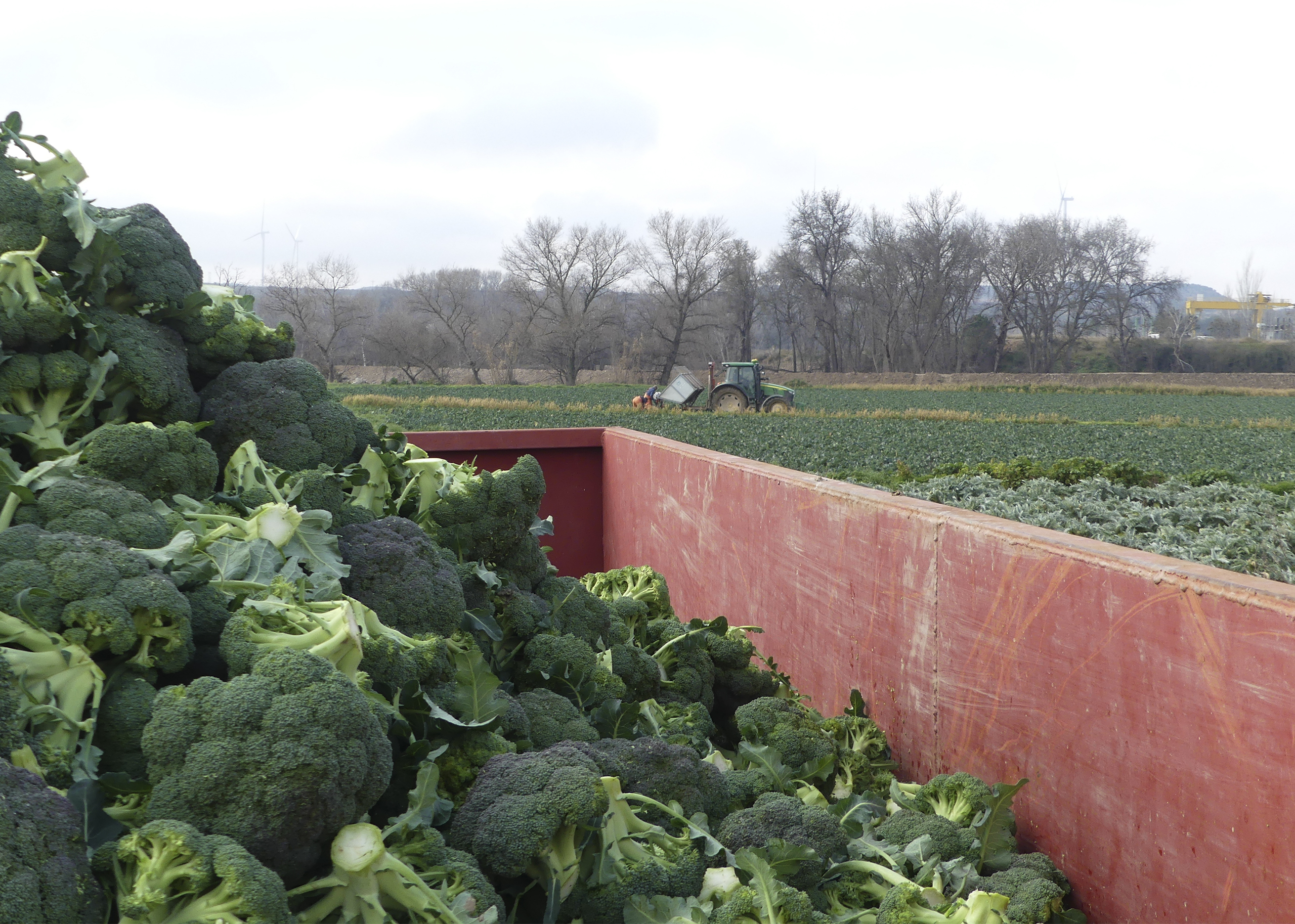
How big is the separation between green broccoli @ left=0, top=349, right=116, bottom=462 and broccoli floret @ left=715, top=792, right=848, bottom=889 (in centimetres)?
222

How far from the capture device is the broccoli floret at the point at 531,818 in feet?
6.27

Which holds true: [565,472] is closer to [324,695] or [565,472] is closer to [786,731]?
[786,731]

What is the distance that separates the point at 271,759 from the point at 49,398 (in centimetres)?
181

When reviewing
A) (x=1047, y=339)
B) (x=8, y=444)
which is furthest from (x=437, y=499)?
(x=1047, y=339)

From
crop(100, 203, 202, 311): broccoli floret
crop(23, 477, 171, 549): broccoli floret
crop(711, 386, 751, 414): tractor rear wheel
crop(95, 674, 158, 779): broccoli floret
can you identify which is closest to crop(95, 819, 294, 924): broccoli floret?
crop(95, 674, 158, 779): broccoli floret

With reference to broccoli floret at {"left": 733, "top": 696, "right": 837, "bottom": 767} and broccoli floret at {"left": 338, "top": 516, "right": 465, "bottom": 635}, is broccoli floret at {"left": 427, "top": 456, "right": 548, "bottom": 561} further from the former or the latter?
broccoli floret at {"left": 733, "top": 696, "right": 837, "bottom": 767}

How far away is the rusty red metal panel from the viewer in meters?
6.59

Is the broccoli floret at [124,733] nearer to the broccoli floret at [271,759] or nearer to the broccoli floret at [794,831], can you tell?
the broccoli floret at [271,759]

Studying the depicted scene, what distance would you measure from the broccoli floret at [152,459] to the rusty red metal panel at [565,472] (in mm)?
3823

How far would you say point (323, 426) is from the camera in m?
3.34

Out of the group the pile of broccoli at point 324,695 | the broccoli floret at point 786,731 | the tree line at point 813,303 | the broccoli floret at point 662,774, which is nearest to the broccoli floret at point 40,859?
the pile of broccoli at point 324,695

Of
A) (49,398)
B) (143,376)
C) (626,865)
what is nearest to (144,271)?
(143,376)

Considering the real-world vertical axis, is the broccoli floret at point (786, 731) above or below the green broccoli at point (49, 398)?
below

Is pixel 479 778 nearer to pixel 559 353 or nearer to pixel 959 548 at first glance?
pixel 959 548
